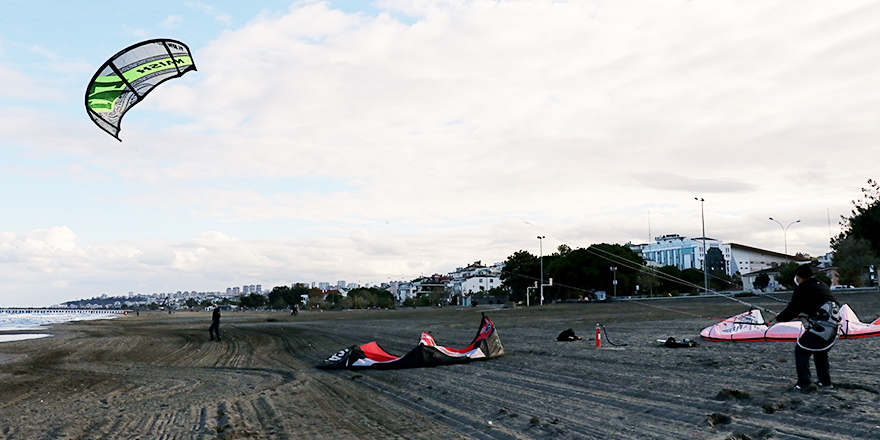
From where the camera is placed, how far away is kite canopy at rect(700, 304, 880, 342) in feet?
41.7

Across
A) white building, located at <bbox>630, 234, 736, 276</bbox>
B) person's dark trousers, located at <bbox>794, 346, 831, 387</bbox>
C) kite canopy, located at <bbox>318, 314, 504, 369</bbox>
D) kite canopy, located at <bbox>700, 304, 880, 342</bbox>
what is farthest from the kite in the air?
white building, located at <bbox>630, 234, 736, 276</bbox>

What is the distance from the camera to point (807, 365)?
23.2 ft

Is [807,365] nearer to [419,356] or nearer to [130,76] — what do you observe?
[419,356]

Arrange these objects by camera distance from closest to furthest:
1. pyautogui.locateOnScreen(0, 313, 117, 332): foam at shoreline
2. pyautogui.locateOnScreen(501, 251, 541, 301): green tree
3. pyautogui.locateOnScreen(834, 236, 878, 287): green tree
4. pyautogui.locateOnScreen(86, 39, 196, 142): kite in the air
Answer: pyautogui.locateOnScreen(86, 39, 196, 142): kite in the air
pyautogui.locateOnScreen(0, 313, 117, 332): foam at shoreline
pyautogui.locateOnScreen(834, 236, 878, 287): green tree
pyautogui.locateOnScreen(501, 251, 541, 301): green tree

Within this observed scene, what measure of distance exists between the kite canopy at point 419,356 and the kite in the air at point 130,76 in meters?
7.71

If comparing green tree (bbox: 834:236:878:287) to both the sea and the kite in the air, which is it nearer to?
the kite in the air

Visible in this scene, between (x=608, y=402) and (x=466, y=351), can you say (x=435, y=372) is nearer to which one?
(x=466, y=351)

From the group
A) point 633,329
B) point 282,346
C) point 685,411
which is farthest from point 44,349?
point 685,411

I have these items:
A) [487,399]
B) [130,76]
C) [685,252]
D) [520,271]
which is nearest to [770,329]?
[487,399]

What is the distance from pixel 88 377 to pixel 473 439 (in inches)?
426

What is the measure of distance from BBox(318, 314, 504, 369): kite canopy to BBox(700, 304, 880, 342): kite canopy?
5719 mm

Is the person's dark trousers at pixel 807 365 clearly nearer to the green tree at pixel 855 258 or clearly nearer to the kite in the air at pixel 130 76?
the kite in the air at pixel 130 76

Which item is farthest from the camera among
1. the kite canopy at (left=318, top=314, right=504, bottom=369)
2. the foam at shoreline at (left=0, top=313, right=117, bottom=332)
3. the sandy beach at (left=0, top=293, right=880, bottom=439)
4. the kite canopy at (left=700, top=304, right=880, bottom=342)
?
the foam at shoreline at (left=0, top=313, right=117, bottom=332)

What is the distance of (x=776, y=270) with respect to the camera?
114 m
